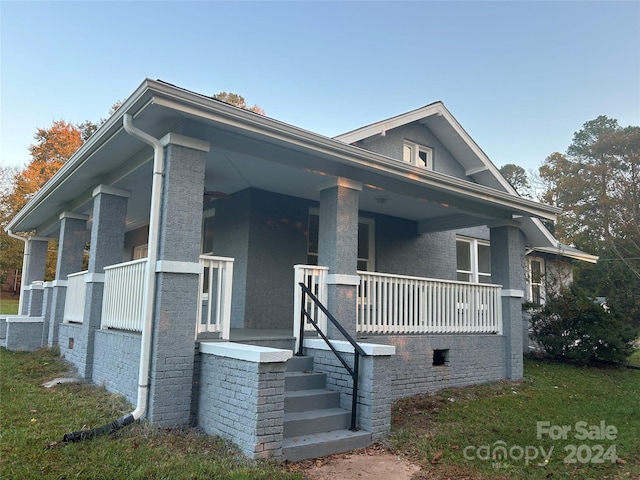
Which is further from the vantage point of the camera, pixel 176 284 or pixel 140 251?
pixel 140 251

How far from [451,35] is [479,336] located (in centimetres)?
846

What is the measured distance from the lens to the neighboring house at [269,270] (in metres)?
5.17

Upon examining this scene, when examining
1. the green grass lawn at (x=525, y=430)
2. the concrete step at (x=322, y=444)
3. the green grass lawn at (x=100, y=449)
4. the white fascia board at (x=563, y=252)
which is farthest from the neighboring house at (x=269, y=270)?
the white fascia board at (x=563, y=252)

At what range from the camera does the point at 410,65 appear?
49.9ft

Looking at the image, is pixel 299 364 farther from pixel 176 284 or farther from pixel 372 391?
pixel 176 284

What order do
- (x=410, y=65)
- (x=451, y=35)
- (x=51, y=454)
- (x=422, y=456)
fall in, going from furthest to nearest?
(x=410, y=65), (x=451, y=35), (x=422, y=456), (x=51, y=454)

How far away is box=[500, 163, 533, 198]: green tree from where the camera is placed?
40959 mm

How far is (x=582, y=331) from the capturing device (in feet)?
36.6

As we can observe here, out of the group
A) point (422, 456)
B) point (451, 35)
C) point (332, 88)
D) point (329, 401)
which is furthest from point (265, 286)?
point (332, 88)

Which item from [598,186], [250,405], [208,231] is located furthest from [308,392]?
[598,186]

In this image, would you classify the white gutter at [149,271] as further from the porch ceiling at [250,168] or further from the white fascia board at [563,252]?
the white fascia board at [563,252]

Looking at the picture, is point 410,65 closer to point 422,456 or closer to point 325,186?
point 325,186

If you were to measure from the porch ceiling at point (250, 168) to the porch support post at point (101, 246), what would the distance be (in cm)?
27

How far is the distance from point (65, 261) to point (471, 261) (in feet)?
33.1
